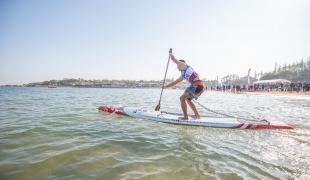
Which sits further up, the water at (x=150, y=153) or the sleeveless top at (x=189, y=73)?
the sleeveless top at (x=189, y=73)

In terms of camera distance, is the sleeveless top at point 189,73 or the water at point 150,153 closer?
the water at point 150,153

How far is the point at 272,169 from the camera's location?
344 cm

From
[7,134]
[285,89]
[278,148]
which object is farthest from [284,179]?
[285,89]

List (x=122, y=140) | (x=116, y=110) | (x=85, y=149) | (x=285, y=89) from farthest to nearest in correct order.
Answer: (x=285, y=89)
(x=116, y=110)
(x=122, y=140)
(x=85, y=149)

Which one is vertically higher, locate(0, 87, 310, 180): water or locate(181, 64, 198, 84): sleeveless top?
locate(181, 64, 198, 84): sleeveless top

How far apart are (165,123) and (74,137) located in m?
3.78

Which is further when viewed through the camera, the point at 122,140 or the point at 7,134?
the point at 7,134

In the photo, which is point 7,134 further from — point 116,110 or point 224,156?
point 224,156

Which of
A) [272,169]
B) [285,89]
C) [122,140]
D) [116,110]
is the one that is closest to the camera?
[272,169]

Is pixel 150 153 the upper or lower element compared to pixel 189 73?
lower

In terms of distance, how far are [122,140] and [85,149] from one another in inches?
45.0

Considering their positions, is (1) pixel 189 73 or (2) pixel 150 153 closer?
(2) pixel 150 153

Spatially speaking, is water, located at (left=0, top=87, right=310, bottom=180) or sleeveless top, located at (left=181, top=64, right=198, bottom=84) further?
sleeveless top, located at (left=181, top=64, right=198, bottom=84)

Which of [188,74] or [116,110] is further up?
[188,74]
